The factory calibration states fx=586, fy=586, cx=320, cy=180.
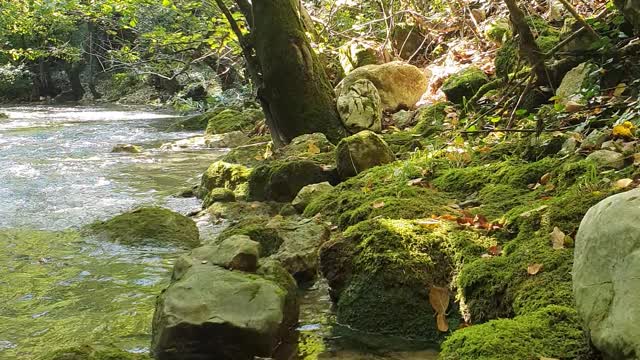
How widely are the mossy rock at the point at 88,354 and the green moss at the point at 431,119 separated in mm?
5015

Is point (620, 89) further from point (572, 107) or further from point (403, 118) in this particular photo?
point (403, 118)

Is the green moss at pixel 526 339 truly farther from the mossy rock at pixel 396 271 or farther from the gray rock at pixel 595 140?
the gray rock at pixel 595 140

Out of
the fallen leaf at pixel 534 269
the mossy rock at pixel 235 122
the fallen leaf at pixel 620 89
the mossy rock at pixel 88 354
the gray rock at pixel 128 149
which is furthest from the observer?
the mossy rock at pixel 235 122

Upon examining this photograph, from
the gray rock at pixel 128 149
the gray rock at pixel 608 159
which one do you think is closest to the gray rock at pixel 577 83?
the gray rock at pixel 608 159

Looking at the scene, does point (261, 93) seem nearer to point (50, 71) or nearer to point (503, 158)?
point (503, 158)

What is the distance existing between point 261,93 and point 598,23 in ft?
13.6

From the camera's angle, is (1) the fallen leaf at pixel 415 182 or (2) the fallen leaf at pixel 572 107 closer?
(2) the fallen leaf at pixel 572 107

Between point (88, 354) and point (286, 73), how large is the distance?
558 centimetres

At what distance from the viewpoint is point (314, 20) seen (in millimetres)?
11688

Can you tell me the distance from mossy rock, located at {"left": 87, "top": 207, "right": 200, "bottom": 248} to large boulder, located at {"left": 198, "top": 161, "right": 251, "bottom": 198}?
1622 millimetres

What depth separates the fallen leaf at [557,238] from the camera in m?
2.93

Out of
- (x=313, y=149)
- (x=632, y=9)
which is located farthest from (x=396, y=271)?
(x=313, y=149)

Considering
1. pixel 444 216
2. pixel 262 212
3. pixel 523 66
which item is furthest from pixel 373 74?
pixel 444 216

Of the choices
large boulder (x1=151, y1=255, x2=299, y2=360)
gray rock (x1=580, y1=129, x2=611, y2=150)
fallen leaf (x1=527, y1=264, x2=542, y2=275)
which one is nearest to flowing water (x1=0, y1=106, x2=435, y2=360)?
large boulder (x1=151, y1=255, x2=299, y2=360)
